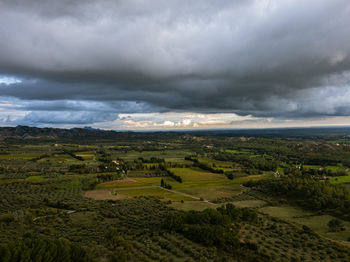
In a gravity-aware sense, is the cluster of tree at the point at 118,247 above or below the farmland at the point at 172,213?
above

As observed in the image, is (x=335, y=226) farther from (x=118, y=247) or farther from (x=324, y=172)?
(x=324, y=172)

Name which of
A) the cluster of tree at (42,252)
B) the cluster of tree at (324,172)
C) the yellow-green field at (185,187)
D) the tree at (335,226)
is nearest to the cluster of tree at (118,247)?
the cluster of tree at (42,252)

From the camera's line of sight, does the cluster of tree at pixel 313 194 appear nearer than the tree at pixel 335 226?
No

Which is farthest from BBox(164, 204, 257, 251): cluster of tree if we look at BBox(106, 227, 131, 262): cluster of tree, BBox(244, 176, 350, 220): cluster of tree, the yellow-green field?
BBox(244, 176, 350, 220): cluster of tree

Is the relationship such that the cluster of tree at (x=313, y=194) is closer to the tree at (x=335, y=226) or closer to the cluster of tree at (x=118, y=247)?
the tree at (x=335, y=226)

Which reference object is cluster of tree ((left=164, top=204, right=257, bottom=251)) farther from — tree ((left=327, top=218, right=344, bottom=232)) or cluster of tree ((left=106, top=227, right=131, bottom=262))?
tree ((left=327, top=218, right=344, bottom=232))

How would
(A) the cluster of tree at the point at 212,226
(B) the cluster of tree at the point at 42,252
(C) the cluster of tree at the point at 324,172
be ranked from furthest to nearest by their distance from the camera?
(C) the cluster of tree at the point at 324,172 < (A) the cluster of tree at the point at 212,226 < (B) the cluster of tree at the point at 42,252

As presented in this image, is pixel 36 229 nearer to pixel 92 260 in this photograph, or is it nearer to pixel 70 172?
pixel 92 260

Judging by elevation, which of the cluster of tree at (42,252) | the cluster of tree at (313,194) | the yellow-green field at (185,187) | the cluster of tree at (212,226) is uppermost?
the cluster of tree at (42,252)
